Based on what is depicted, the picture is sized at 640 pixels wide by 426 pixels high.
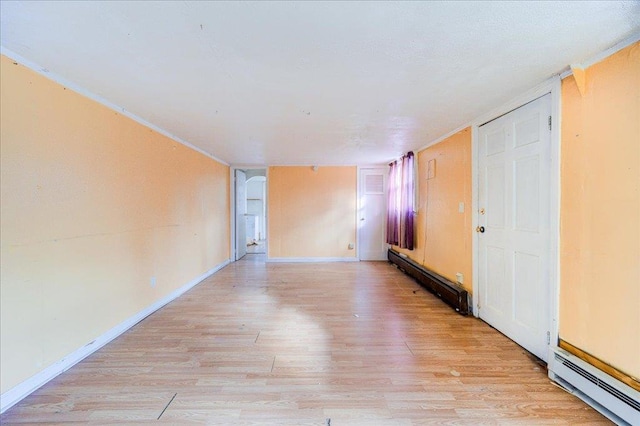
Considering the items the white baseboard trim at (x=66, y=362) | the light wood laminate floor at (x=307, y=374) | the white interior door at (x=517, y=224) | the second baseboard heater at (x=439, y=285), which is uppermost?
the white interior door at (x=517, y=224)

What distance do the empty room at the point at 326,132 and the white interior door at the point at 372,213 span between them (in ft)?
9.03

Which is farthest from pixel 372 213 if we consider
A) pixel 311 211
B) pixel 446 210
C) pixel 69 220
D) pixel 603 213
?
pixel 69 220

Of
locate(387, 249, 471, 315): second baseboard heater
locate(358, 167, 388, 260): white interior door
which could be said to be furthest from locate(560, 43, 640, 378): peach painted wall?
locate(358, 167, 388, 260): white interior door

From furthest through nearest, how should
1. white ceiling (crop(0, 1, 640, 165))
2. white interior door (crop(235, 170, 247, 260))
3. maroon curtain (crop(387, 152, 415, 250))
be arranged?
white interior door (crop(235, 170, 247, 260))
maroon curtain (crop(387, 152, 415, 250))
white ceiling (crop(0, 1, 640, 165))

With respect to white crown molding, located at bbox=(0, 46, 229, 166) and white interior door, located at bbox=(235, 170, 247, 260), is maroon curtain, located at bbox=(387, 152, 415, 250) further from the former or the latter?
white crown molding, located at bbox=(0, 46, 229, 166)

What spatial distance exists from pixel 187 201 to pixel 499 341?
4.07m

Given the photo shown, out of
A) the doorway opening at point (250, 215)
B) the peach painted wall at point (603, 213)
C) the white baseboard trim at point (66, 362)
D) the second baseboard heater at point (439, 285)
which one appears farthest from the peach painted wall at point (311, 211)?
the peach painted wall at point (603, 213)

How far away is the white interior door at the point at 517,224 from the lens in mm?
2133

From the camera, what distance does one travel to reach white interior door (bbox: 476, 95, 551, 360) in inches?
84.0

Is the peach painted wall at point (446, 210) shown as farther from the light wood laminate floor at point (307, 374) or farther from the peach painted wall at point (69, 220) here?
the peach painted wall at point (69, 220)

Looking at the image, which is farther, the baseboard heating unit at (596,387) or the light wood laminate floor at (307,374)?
the light wood laminate floor at (307,374)

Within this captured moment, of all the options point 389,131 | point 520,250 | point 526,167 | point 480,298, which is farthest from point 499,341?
point 389,131

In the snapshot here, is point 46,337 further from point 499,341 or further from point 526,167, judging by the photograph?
point 526,167

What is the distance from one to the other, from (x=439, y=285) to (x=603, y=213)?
2035mm
